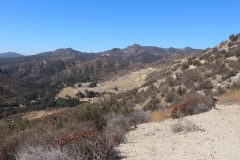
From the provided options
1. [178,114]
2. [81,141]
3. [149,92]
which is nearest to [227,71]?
[149,92]

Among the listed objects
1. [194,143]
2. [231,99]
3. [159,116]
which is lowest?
[159,116]

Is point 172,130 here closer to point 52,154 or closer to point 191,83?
point 52,154

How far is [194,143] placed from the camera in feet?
25.9

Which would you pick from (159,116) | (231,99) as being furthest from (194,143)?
(231,99)

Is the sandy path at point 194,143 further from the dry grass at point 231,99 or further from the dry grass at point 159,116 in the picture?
the dry grass at point 231,99

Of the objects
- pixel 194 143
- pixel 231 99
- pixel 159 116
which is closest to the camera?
pixel 194 143

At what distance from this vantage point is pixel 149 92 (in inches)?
1000

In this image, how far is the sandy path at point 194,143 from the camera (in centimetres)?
680

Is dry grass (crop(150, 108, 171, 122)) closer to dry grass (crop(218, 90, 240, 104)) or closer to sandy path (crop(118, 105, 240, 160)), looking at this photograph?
sandy path (crop(118, 105, 240, 160))

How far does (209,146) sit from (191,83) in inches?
623

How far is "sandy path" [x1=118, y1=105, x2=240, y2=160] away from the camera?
6.80m

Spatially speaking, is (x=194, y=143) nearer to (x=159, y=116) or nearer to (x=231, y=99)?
(x=159, y=116)

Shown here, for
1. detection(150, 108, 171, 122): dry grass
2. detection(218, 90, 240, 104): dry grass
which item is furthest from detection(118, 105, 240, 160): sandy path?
detection(218, 90, 240, 104): dry grass

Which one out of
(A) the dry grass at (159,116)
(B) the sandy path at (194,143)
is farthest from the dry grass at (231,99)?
(B) the sandy path at (194,143)
